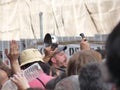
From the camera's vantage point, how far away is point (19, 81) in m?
3.29

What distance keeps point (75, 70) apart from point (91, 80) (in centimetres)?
77

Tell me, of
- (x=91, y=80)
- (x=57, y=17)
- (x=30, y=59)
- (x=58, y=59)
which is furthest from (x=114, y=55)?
(x=57, y=17)

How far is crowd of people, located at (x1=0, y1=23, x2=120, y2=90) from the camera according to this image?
6.05ft

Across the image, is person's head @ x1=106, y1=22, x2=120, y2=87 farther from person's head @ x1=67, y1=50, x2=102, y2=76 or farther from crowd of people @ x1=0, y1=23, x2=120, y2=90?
person's head @ x1=67, y1=50, x2=102, y2=76

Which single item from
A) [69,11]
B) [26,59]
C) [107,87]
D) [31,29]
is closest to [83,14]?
[69,11]

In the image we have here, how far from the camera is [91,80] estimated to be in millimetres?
2756

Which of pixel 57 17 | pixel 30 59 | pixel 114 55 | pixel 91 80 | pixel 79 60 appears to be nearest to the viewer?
pixel 114 55

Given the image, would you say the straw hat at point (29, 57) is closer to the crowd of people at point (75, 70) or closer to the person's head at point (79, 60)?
the crowd of people at point (75, 70)

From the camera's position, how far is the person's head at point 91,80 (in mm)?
2707

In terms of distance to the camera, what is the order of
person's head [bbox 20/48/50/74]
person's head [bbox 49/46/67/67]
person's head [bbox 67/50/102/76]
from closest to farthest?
person's head [bbox 67/50/102/76] < person's head [bbox 20/48/50/74] < person's head [bbox 49/46/67/67]

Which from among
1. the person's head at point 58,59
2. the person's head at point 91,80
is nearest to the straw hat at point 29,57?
the person's head at point 58,59

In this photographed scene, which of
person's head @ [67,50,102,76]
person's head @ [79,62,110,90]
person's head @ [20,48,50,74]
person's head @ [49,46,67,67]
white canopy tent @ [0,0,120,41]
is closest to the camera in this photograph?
person's head @ [79,62,110,90]

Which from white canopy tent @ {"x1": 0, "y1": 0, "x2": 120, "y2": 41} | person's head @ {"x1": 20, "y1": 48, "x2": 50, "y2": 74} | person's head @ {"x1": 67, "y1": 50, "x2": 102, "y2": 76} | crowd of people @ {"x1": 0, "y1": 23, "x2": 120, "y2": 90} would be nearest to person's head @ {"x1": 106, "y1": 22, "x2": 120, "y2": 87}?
crowd of people @ {"x1": 0, "y1": 23, "x2": 120, "y2": 90}

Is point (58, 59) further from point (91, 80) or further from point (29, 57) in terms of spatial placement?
point (91, 80)
